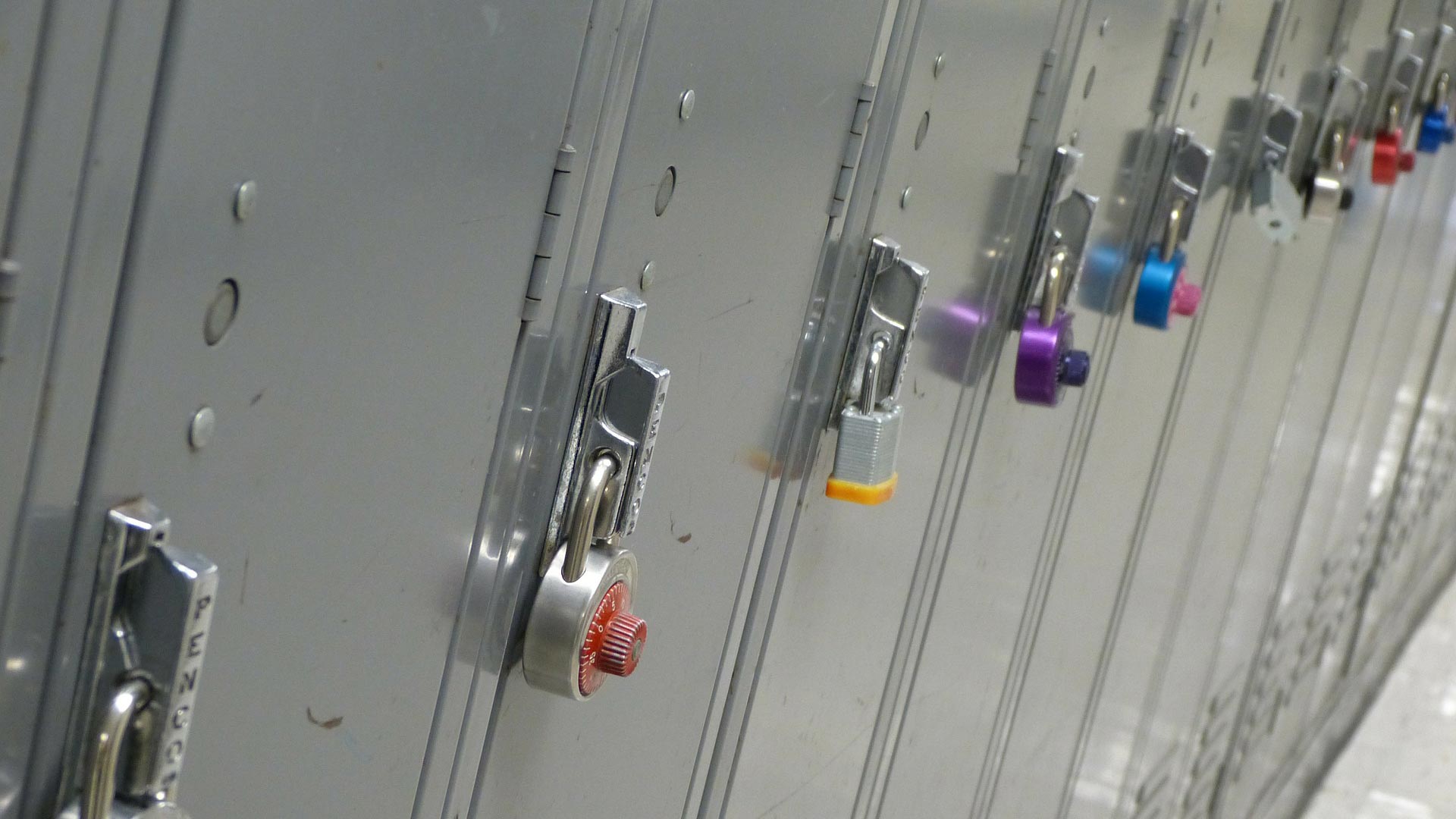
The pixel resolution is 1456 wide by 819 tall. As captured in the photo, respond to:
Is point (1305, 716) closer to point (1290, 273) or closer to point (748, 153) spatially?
point (1290, 273)

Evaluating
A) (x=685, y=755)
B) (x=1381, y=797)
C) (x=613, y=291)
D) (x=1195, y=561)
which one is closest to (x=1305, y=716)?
(x=1381, y=797)

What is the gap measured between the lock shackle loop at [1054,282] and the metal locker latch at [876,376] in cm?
44

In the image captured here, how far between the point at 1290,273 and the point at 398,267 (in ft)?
8.12

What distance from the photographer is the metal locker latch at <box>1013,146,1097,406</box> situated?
1674 millimetres

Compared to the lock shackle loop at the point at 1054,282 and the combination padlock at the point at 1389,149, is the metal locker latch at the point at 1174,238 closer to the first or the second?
the lock shackle loop at the point at 1054,282

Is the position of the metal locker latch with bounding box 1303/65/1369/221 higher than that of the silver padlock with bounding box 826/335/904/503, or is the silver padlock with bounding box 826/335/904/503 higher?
the metal locker latch with bounding box 1303/65/1369/221

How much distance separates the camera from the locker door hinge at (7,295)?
488 millimetres

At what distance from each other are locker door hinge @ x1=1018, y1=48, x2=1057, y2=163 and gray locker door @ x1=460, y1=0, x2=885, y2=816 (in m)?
0.42

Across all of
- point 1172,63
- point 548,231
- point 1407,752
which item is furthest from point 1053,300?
Result: point 1407,752

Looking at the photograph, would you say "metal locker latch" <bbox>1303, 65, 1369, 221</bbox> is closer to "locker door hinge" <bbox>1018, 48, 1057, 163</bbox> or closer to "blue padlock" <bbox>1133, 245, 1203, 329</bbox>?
"blue padlock" <bbox>1133, 245, 1203, 329</bbox>

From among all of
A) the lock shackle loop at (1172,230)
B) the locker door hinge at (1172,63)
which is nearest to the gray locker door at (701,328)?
the locker door hinge at (1172,63)

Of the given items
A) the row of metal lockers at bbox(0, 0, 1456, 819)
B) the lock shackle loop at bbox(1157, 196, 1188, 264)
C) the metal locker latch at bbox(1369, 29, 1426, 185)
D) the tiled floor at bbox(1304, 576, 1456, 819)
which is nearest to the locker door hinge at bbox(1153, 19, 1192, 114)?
the row of metal lockers at bbox(0, 0, 1456, 819)

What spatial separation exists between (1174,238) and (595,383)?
4.48 feet

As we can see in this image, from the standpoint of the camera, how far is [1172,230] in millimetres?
2039
